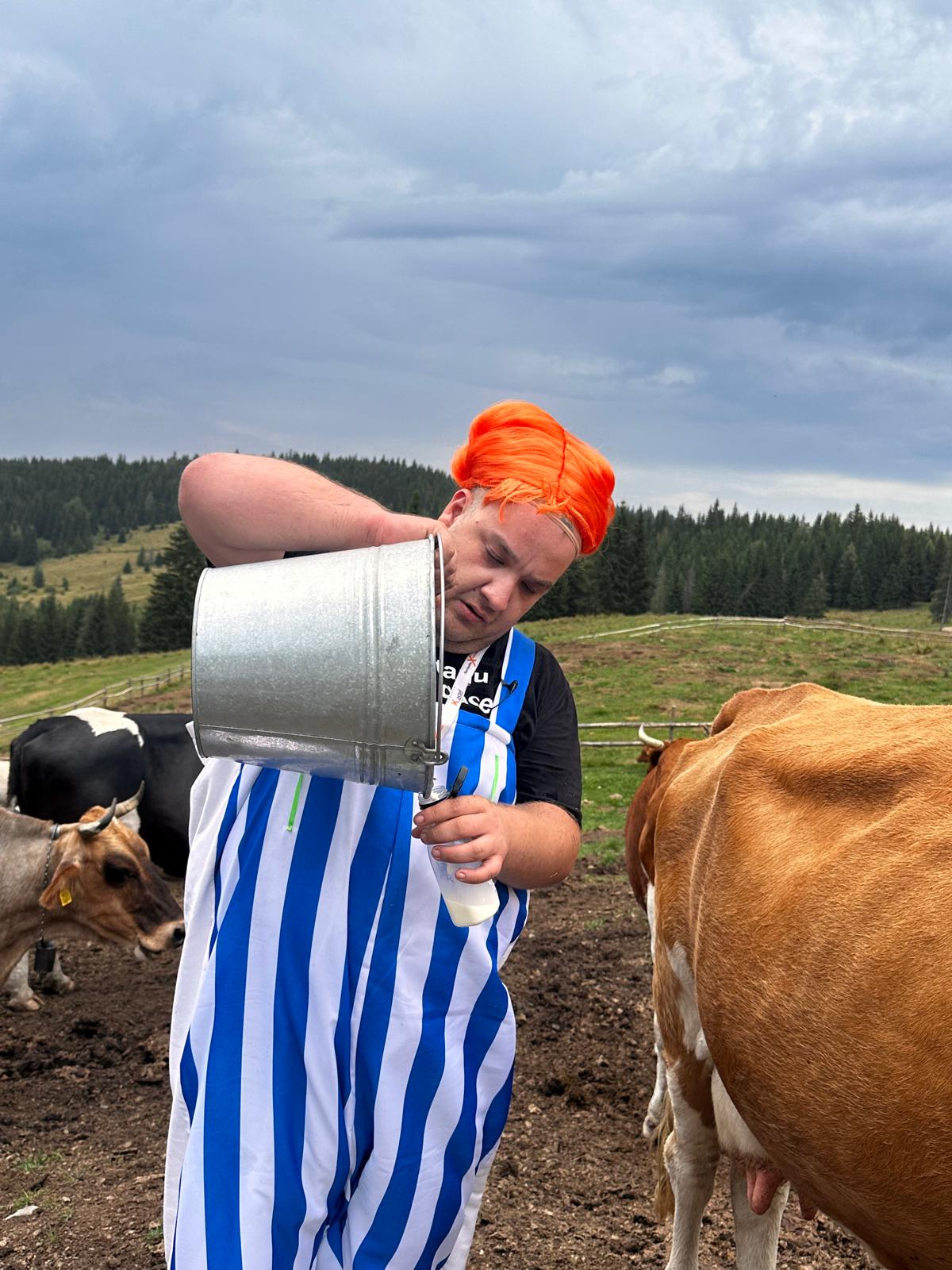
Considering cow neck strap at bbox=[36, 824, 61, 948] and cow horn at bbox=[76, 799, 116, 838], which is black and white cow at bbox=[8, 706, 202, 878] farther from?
cow neck strap at bbox=[36, 824, 61, 948]

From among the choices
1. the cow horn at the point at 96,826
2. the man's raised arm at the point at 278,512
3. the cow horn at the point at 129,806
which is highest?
the man's raised arm at the point at 278,512

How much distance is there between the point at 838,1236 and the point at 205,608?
4.09 metres

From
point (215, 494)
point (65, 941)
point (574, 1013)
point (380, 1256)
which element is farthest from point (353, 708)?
point (65, 941)

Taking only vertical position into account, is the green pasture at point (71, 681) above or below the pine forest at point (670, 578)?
below

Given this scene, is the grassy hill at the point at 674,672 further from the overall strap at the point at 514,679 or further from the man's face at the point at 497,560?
the man's face at the point at 497,560

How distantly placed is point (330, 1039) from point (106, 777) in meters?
7.49

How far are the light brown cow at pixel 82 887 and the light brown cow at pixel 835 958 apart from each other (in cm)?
469

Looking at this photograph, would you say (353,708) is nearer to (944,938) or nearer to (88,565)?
(944,938)

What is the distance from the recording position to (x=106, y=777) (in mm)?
8844

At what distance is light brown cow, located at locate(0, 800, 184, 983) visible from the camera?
655cm

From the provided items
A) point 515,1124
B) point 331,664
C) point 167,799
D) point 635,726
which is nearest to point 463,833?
point 331,664

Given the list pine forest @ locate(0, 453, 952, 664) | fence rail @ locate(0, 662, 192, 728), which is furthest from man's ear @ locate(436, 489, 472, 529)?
pine forest @ locate(0, 453, 952, 664)

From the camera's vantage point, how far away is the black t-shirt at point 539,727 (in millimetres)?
2166

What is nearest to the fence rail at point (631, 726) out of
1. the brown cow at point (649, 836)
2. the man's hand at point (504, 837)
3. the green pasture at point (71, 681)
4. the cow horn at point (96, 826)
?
the brown cow at point (649, 836)
